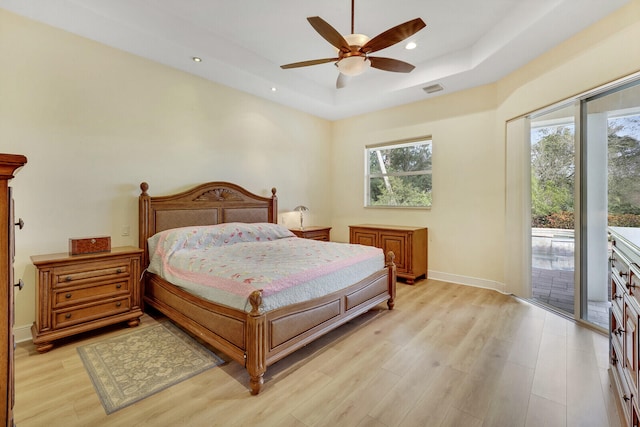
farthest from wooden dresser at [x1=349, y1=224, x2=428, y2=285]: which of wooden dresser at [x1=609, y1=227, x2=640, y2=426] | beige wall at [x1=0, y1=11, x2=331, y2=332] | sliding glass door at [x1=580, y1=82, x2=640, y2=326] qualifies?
wooden dresser at [x1=609, y1=227, x2=640, y2=426]

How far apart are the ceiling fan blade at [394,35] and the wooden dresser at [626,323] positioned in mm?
1944

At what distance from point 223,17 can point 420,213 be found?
3908 mm

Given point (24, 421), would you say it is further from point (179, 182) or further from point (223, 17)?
point (223, 17)

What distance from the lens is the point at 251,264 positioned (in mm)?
2594

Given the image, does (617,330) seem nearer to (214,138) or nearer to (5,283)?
(5,283)

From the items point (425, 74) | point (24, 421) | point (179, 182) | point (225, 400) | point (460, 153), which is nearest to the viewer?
point (24, 421)

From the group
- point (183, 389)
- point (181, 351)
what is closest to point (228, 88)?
point (181, 351)

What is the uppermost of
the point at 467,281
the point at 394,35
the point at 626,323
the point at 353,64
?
the point at 394,35

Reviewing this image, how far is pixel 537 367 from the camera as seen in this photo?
7.33ft

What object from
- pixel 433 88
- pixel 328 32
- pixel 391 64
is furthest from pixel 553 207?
pixel 328 32

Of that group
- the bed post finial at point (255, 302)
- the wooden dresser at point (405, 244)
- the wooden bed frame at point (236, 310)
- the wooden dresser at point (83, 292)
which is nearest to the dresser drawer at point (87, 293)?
the wooden dresser at point (83, 292)

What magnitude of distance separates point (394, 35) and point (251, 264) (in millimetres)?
2247

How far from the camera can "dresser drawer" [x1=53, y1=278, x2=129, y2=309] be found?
2.55 meters

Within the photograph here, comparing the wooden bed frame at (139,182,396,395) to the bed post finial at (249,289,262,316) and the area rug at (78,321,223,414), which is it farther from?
the area rug at (78,321,223,414)
